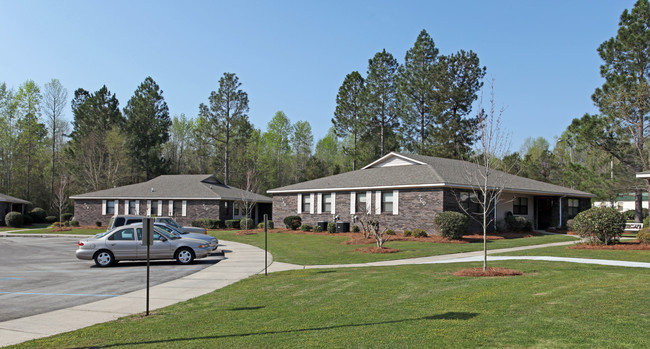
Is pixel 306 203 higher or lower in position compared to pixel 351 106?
lower

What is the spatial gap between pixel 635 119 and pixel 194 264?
31.4 metres

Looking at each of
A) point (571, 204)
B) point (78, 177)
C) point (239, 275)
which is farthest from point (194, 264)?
point (78, 177)

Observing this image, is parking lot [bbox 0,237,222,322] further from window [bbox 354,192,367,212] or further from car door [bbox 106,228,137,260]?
window [bbox 354,192,367,212]

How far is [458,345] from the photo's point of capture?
227 inches

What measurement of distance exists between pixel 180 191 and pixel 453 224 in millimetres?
28978

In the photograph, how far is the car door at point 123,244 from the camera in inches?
690

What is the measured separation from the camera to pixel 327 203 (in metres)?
35.0

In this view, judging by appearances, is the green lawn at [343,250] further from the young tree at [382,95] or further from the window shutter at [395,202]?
the young tree at [382,95]

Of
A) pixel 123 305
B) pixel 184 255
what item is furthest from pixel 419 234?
pixel 123 305

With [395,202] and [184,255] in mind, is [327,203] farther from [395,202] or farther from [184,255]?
[184,255]

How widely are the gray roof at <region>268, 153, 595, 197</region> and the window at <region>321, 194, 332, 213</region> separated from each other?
67cm

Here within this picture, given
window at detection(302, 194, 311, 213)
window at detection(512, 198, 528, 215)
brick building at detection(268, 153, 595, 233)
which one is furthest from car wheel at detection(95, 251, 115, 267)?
window at detection(512, 198, 528, 215)

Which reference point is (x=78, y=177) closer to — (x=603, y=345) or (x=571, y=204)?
(x=571, y=204)

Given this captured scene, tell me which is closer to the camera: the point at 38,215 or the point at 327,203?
the point at 327,203
